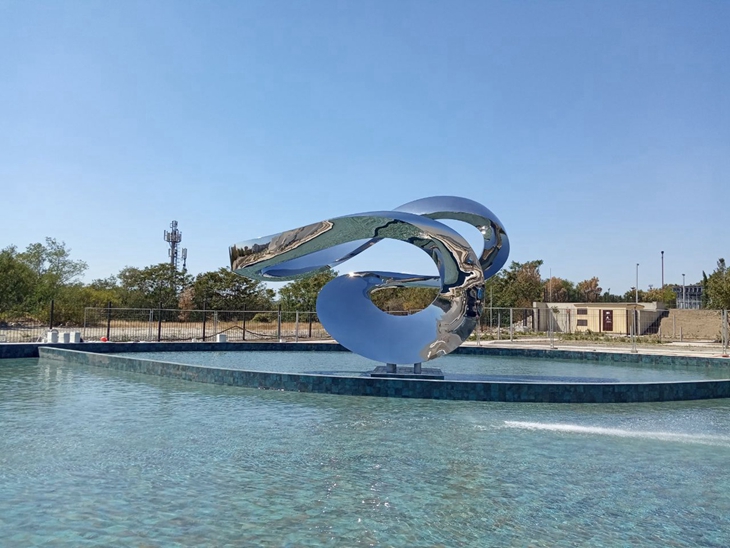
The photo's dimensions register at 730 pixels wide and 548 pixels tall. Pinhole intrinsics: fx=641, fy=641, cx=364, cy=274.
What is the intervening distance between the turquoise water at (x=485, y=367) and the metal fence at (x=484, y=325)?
883 centimetres

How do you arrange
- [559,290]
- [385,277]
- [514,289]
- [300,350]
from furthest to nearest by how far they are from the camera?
[559,290], [514,289], [300,350], [385,277]

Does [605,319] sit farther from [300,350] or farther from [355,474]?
[355,474]

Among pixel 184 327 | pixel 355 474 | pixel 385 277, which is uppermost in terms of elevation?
pixel 385 277

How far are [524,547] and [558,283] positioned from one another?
276ft

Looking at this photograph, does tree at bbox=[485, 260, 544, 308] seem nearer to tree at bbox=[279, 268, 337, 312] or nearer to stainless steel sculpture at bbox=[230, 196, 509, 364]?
tree at bbox=[279, 268, 337, 312]

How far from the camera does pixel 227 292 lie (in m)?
48.8

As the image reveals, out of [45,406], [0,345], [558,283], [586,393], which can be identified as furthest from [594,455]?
[558,283]

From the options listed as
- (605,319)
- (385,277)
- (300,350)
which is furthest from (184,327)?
(605,319)

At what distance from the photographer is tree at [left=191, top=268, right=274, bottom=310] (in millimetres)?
48250

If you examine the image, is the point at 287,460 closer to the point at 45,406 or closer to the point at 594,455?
the point at 594,455

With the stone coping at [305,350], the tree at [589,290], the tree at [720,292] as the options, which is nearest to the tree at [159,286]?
the stone coping at [305,350]

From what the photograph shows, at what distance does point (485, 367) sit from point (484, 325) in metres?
25.9

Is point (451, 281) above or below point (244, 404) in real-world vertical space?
above

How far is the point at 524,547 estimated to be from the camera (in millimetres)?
4266
